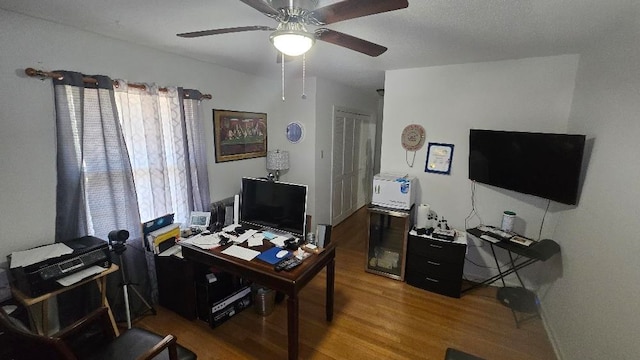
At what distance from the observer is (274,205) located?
2295 mm

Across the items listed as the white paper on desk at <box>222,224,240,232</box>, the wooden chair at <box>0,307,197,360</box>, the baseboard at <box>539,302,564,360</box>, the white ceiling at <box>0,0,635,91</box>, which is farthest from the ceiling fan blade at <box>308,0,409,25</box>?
the baseboard at <box>539,302,564,360</box>

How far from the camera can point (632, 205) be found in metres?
1.40

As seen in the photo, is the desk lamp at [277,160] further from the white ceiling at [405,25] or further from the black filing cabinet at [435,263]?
the black filing cabinet at [435,263]

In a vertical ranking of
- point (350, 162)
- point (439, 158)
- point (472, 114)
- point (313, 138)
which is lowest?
point (350, 162)

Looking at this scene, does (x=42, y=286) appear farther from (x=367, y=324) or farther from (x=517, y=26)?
(x=517, y=26)

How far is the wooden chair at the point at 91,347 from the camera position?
1114mm

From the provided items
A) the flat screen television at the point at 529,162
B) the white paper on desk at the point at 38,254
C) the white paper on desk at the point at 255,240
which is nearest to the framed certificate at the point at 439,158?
the flat screen television at the point at 529,162

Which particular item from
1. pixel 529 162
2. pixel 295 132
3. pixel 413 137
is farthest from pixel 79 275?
pixel 529 162

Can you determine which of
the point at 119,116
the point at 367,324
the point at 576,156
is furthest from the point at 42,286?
the point at 576,156

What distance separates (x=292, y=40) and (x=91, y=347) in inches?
85.3

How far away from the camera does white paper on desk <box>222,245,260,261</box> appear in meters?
1.95

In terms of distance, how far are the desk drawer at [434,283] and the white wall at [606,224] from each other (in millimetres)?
753

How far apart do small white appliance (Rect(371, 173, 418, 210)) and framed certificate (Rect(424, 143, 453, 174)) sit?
266 millimetres

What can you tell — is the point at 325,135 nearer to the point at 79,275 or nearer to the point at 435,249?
the point at 435,249
